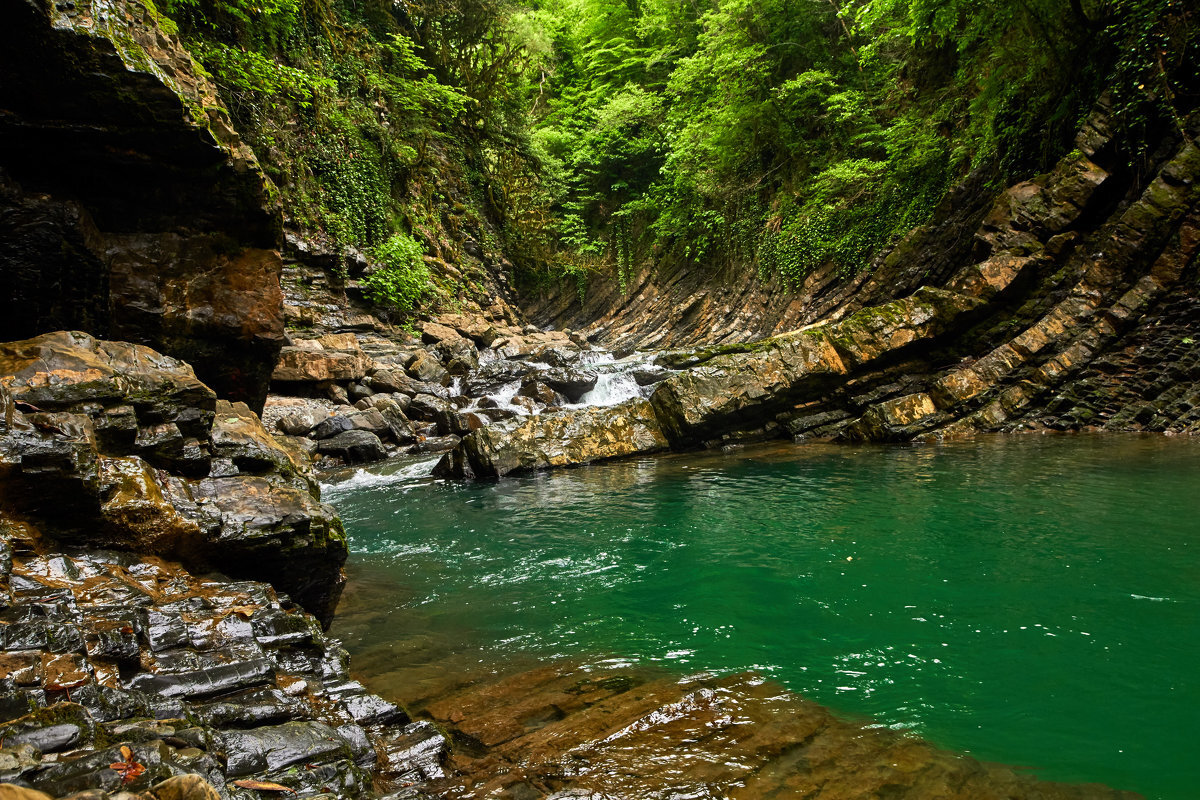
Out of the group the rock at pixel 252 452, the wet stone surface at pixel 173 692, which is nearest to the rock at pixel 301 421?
the rock at pixel 252 452

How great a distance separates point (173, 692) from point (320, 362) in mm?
12683

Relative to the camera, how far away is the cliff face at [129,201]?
4852 mm

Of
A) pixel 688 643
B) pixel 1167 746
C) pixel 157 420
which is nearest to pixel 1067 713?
pixel 1167 746

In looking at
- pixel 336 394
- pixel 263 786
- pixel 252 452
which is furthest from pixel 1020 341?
pixel 336 394

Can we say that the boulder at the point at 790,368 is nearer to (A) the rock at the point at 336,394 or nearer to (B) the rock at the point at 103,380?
(A) the rock at the point at 336,394

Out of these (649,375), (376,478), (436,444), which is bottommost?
(376,478)

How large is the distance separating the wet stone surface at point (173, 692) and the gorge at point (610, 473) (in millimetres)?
21

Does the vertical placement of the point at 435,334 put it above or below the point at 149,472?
above

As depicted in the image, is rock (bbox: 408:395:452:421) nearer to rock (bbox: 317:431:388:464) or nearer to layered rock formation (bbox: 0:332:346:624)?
rock (bbox: 317:431:388:464)

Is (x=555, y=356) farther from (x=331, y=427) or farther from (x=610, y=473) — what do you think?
(x=610, y=473)

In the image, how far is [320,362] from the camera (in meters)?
14.2

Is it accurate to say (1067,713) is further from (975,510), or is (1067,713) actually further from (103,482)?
(103,482)

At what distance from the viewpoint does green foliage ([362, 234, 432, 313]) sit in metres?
19.2

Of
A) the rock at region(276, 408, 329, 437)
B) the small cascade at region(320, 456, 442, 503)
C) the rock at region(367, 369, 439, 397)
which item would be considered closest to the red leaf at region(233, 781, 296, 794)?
the small cascade at region(320, 456, 442, 503)
